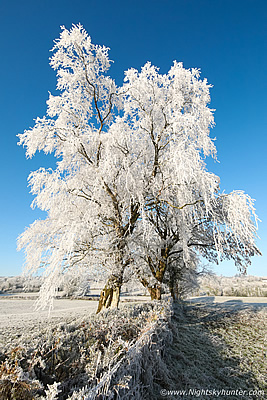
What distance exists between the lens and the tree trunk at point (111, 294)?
721 centimetres

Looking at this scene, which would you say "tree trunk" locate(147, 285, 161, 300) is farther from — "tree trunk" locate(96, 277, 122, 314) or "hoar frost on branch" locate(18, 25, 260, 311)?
"tree trunk" locate(96, 277, 122, 314)

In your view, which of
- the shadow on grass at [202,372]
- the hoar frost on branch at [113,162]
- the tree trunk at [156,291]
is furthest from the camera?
the tree trunk at [156,291]

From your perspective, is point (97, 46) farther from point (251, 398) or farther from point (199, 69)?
point (251, 398)

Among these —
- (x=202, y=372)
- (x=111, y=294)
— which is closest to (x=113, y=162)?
(x=111, y=294)

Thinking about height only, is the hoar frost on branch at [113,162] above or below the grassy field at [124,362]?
above

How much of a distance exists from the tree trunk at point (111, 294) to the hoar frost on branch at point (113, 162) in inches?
Answer: 1.3

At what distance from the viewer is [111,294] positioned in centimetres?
753

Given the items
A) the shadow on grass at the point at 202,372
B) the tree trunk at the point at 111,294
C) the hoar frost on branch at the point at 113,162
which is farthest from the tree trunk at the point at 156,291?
the shadow on grass at the point at 202,372

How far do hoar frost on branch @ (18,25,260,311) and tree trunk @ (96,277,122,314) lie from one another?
1.3 inches

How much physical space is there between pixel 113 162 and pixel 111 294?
475 centimetres

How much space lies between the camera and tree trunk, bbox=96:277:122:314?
7207 millimetres

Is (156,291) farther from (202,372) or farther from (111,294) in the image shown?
(202,372)

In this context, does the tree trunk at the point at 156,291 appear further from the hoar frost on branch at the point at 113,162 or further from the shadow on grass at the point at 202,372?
the shadow on grass at the point at 202,372

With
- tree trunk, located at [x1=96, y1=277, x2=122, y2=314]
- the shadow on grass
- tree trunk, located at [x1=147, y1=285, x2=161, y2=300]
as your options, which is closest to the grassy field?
the shadow on grass
